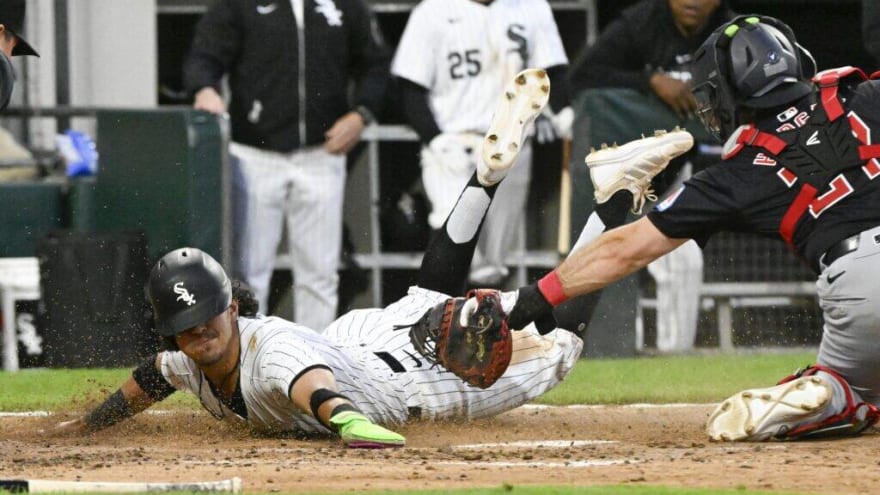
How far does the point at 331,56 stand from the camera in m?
10.6

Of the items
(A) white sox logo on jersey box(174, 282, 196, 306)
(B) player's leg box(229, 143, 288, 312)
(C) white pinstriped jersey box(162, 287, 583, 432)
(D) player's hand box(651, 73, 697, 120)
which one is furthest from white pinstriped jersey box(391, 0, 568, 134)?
(A) white sox logo on jersey box(174, 282, 196, 306)

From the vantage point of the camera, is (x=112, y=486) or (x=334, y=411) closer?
(x=112, y=486)

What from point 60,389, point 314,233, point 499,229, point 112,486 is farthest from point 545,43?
point 112,486

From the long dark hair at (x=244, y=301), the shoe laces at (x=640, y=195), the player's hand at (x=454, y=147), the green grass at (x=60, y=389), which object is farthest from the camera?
the player's hand at (x=454, y=147)

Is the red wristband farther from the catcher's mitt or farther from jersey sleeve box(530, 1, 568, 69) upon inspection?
jersey sleeve box(530, 1, 568, 69)

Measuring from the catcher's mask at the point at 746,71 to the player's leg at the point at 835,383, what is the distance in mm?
652

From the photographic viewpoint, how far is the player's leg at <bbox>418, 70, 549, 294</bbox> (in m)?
7.18

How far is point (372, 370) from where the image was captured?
6.62m

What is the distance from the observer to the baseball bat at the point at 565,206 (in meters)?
10.7

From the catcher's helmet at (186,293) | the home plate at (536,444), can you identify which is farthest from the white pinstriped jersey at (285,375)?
the home plate at (536,444)

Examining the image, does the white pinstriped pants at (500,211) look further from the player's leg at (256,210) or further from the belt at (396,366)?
the belt at (396,366)

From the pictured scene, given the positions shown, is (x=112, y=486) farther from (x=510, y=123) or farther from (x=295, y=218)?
(x=295, y=218)

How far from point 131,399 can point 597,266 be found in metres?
1.91

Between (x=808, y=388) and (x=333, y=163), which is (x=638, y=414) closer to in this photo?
(x=808, y=388)
